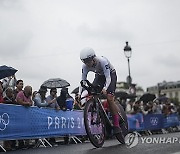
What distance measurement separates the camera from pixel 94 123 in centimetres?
702

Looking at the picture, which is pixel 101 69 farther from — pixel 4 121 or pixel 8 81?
pixel 8 81

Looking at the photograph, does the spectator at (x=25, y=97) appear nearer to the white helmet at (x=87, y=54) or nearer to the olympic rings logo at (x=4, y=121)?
the olympic rings logo at (x=4, y=121)

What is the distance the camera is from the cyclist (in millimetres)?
7035

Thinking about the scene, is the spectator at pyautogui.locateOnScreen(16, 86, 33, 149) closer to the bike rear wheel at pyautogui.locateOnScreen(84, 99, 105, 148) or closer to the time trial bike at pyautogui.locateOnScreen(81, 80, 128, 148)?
the time trial bike at pyautogui.locateOnScreen(81, 80, 128, 148)

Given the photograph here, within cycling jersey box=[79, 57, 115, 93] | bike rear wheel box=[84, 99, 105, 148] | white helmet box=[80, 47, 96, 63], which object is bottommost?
bike rear wheel box=[84, 99, 105, 148]

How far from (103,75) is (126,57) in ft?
Result: 47.4

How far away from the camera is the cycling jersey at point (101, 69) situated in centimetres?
715

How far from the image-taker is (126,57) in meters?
21.8

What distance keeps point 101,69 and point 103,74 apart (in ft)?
0.51

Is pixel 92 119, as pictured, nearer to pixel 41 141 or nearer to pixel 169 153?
pixel 169 153

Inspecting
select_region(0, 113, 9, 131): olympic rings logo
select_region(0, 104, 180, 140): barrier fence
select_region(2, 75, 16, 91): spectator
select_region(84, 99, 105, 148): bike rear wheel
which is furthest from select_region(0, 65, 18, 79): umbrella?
select_region(84, 99, 105, 148): bike rear wheel

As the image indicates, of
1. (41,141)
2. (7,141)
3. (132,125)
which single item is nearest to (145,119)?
(132,125)

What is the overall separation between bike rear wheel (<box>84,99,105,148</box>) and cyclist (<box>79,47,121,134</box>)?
1.00 feet

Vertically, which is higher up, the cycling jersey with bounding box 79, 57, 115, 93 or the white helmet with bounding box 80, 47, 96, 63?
the white helmet with bounding box 80, 47, 96, 63
